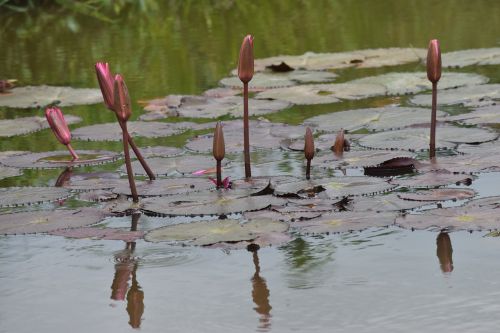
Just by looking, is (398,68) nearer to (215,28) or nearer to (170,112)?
(170,112)

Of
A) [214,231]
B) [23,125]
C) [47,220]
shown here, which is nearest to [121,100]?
[47,220]

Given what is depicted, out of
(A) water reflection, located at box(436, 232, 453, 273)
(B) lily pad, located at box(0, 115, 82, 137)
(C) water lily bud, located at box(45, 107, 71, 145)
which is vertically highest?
(C) water lily bud, located at box(45, 107, 71, 145)

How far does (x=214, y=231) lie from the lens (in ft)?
8.82

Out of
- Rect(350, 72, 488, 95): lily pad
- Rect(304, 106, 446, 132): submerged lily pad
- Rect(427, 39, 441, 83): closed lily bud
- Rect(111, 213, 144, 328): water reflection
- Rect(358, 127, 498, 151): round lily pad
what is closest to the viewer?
Rect(111, 213, 144, 328): water reflection

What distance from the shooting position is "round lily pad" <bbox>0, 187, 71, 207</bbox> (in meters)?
3.16

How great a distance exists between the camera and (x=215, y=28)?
745cm

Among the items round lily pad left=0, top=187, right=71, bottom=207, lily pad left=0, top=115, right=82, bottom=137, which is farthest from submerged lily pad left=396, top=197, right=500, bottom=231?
lily pad left=0, top=115, right=82, bottom=137

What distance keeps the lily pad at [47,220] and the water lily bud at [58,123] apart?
67 cm

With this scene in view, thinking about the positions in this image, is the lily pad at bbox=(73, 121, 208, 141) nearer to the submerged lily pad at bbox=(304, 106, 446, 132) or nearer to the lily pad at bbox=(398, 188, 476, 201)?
the submerged lily pad at bbox=(304, 106, 446, 132)

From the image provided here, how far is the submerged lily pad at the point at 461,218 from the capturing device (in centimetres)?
261

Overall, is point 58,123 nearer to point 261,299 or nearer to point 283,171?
point 283,171

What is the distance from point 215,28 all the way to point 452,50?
208 cm

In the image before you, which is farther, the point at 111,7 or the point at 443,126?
the point at 111,7

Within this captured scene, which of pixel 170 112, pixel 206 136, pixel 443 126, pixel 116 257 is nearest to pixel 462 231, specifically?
pixel 116 257
